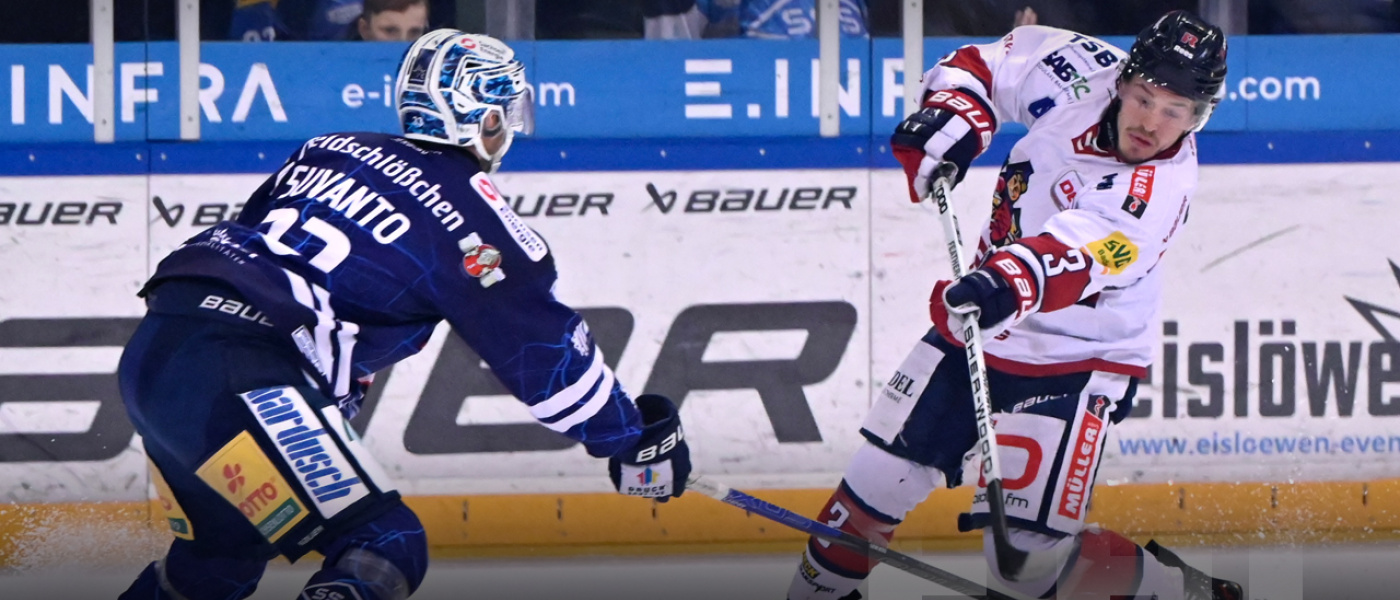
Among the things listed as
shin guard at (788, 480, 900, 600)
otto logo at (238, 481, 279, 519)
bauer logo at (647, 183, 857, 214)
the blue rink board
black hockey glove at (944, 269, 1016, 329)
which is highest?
black hockey glove at (944, 269, 1016, 329)

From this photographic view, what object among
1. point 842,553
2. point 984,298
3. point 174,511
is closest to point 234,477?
point 174,511

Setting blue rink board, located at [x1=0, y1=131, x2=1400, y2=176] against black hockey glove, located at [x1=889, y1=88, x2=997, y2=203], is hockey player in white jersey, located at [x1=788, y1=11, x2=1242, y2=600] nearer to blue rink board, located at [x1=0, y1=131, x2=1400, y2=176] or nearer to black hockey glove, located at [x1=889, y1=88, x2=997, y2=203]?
black hockey glove, located at [x1=889, y1=88, x2=997, y2=203]

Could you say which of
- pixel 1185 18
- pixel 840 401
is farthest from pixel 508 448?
pixel 1185 18

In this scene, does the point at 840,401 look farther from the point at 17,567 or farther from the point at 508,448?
the point at 17,567

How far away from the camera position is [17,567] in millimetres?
4082

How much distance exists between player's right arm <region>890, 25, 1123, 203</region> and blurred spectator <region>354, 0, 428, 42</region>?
1.50 m

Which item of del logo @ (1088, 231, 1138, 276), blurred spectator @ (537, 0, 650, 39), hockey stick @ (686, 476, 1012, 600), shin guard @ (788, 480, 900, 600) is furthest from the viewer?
blurred spectator @ (537, 0, 650, 39)

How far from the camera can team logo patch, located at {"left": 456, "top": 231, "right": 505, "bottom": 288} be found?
250cm

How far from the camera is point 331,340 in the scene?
2557mm

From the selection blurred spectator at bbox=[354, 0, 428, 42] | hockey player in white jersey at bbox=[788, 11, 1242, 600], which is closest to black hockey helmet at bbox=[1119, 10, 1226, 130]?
hockey player in white jersey at bbox=[788, 11, 1242, 600]

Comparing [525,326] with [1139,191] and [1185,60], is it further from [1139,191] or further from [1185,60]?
[1185,60]

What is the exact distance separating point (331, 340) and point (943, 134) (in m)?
1.36

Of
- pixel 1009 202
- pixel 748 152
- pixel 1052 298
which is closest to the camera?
pixel 1052 298

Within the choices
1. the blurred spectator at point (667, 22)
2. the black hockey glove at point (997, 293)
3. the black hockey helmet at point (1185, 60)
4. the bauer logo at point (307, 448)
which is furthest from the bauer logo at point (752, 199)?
the bauer logo at point (307, 448)
